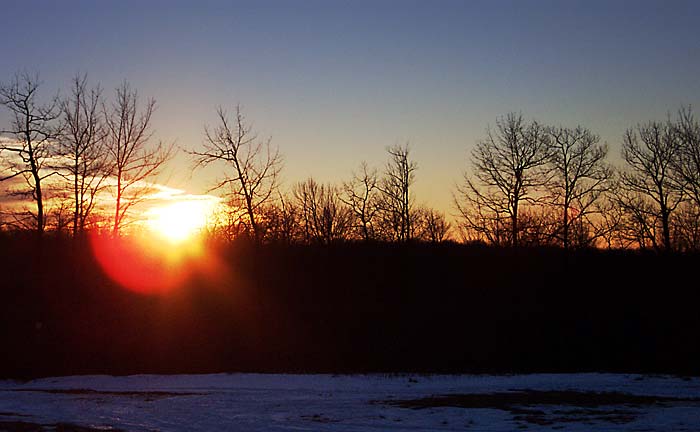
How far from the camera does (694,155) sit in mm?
48844

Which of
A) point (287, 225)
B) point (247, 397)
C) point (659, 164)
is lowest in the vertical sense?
point (247, 397)

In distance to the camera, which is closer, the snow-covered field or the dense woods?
the snow-covered field

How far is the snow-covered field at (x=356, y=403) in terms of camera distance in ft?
54.0

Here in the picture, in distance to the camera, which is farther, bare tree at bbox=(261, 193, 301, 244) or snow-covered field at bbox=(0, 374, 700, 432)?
bare tree at bbox=(261, 193, 301, 244)

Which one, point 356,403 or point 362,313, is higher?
point 362,313

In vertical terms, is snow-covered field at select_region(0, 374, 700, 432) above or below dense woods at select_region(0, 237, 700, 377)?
below

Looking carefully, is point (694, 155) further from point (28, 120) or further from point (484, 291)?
point (28, 120)

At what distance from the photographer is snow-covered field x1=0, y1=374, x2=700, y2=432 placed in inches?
648

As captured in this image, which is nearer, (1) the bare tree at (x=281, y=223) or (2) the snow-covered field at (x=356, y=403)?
(2) the snow-covered field at (x=356, y=403)

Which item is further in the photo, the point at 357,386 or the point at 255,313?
the point at 255,313

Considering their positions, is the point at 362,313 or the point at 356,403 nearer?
the point at 356,403

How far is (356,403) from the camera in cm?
2062

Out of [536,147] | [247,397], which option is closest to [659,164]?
[536,147]

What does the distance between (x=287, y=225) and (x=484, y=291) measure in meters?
16.9
